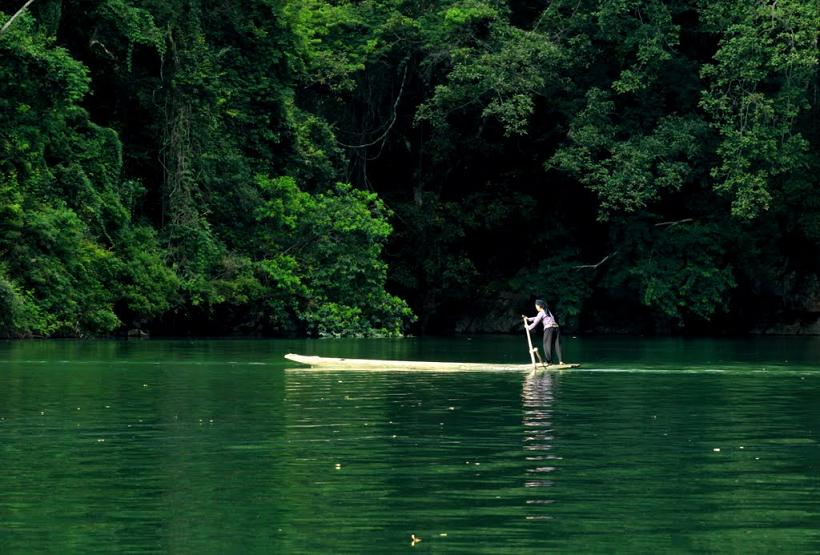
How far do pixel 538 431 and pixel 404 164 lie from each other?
164 ft

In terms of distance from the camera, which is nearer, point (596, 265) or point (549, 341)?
point (549, 341)

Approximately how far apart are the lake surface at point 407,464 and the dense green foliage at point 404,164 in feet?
68.8

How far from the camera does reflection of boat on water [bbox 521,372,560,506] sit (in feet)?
47.6

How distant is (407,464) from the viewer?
15680 millimetres

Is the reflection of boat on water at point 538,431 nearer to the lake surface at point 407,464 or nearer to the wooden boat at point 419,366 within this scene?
the lake surface at point 407,464

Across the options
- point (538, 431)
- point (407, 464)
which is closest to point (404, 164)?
point (538, 431)

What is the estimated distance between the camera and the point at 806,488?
13.9 metres

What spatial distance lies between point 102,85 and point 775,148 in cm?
2290

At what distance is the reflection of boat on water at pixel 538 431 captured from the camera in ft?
47.6

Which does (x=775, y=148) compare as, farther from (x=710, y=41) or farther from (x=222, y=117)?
(x=222, y=117)

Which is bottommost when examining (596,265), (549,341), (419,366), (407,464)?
(407,464)

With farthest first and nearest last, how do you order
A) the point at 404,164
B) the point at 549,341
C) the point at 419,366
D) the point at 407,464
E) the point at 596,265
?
the point at 404,164
the point at 596,265
the point at 549,341
the point at 419,366
the point at 407,464

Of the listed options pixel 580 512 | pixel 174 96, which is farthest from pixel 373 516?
pixel 174 96

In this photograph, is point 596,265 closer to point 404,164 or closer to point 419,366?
point 404,164
